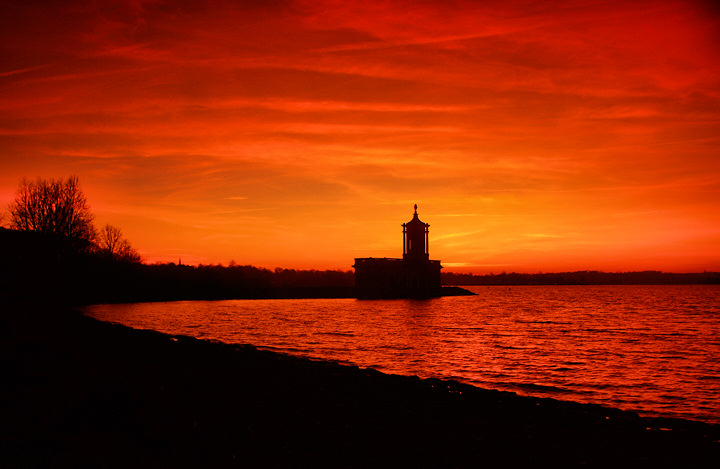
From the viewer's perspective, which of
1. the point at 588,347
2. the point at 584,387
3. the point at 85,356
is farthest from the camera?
the point at 588,347

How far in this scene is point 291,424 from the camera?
11.6 meters

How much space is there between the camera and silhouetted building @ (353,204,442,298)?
381ft

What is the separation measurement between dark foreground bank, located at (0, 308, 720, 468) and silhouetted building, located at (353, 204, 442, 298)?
320 ft

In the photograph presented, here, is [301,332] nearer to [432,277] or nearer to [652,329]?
[652,329]

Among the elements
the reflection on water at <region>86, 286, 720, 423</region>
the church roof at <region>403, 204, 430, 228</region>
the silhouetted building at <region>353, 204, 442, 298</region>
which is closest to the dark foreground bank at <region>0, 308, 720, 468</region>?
the reflection on water at <region>86, 286, 720, 423</region>

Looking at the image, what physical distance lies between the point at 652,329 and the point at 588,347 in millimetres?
19715

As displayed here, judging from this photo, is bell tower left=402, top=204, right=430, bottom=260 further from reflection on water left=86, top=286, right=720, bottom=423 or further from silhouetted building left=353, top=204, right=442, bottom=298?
reflection on water left=86, top=286, right=720, bottom=423

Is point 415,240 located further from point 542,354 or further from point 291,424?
point 291,424

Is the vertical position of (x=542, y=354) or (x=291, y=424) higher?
(x=291, y=424)

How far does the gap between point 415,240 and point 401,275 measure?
9568 mm

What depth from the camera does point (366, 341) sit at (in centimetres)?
3784

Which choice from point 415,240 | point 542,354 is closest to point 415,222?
point 415,240

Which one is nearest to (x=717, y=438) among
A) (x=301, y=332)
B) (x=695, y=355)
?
(x=695, y=355)

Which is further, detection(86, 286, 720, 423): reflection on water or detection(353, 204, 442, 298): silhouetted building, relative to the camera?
detection(353, 204, 442, 298): silhouetted building
